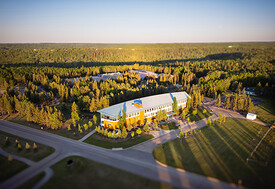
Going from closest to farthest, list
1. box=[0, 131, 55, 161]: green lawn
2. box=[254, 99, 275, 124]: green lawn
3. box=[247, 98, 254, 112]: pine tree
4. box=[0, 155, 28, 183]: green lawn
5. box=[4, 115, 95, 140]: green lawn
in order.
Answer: box=[0, 155, 28, 183]: green lawn < box=[0, 131, 55, 161]: green lawn < box=[4, 115, 95, 140]: green lawn < box=[254, 99, 275, 124]: green lawn < box=[247, 98, 254, 112]: pine tree

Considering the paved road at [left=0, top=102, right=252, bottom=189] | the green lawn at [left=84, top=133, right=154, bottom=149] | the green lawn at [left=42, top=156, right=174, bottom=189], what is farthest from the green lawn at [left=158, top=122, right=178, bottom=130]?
the green lawn at [left=42, top=156, right=174, bottom=189]

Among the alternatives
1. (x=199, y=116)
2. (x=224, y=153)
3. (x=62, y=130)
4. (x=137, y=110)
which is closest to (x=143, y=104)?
(x=137, y=110)

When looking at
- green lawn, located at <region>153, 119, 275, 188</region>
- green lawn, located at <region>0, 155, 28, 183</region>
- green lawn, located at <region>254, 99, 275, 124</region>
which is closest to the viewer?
green lawn, located at <region>153, 119, 275, 188</region>

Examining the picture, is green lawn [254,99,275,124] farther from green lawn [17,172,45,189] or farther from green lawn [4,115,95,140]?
green lawn [17,172,45,189]

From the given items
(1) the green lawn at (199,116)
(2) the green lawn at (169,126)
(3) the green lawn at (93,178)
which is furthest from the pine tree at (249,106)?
(3) the green lawn at (93,178)

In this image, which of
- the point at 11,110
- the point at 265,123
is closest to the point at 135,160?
the point at 265,123

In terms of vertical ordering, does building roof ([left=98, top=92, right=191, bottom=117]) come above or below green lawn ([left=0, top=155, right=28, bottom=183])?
above

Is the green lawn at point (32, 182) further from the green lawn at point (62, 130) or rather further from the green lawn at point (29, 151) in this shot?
the green lawn at point (62, 130)
